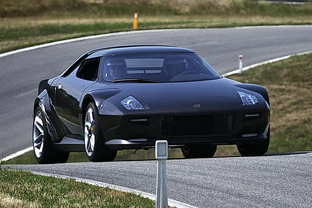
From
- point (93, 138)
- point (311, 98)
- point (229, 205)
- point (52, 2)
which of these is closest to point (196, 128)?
point (93, 138)

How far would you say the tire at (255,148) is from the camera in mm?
10195

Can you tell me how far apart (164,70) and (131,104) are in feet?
4.20

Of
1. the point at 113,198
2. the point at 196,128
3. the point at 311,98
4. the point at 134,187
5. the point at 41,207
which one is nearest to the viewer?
the point at 41,207

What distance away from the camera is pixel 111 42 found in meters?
28.7

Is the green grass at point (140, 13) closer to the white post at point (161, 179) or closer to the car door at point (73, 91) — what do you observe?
the car door at point (73, 91)

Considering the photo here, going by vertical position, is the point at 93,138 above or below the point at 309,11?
above

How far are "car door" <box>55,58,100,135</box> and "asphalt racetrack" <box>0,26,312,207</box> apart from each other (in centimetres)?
111

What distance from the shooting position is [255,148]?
1038 centimetres

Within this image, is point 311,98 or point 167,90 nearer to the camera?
point 167,90

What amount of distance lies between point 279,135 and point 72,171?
27.9 ft

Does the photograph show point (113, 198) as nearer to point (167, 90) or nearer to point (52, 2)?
point (167, 90)

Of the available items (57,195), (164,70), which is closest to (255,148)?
(164,70)

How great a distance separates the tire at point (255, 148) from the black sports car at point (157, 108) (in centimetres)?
2

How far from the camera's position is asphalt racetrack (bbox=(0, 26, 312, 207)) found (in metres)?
7.55
